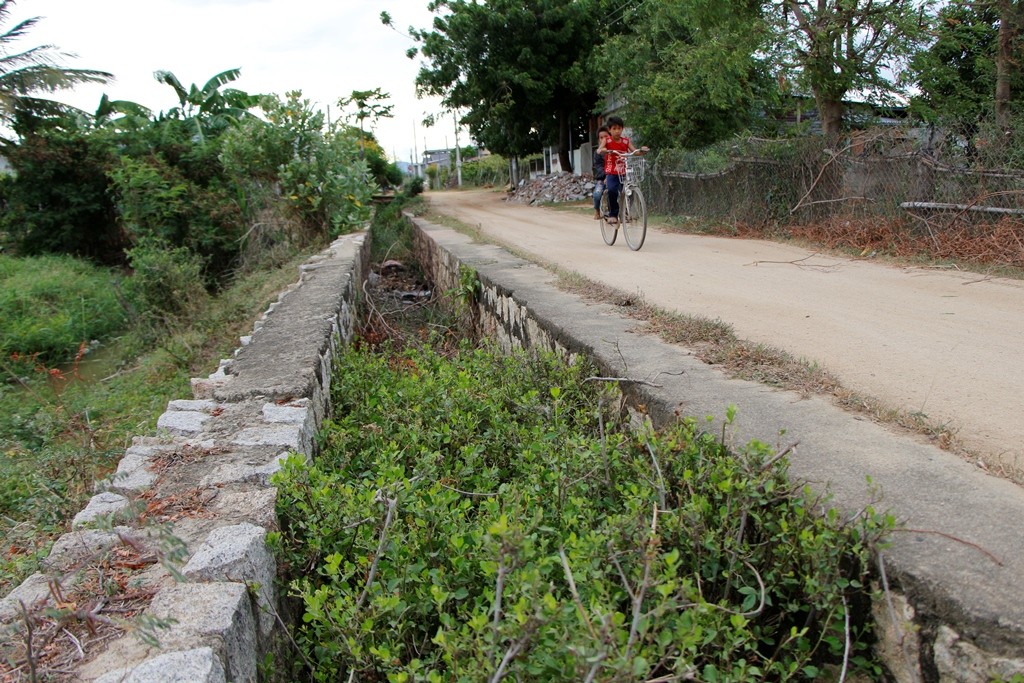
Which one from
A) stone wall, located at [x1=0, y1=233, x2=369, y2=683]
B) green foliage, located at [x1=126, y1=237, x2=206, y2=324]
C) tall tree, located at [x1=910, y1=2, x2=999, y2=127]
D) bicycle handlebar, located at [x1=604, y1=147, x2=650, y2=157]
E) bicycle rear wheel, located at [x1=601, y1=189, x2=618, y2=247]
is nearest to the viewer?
stone wall, located at [x1=0, y1=233, x2=369, y2=683]

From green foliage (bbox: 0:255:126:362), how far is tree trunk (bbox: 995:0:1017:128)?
13123 millimetres

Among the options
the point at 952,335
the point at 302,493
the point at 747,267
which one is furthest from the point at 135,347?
the point at 952,335

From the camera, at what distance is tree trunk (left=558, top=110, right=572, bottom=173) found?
29031 mm

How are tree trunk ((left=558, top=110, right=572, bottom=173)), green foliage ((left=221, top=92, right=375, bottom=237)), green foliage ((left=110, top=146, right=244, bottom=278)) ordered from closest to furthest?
green foliage ((left=221, top=92, right=375, bottom=237)) → green foliage ((left=110, top=146, right=244, bottom=278)) → tree trunk ((left=558, top=110, right=572, bottom=173))

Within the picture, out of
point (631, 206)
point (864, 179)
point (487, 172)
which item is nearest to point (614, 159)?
point (631, 206)

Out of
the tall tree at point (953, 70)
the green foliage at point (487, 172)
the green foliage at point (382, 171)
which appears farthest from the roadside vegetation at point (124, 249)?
the green foliage at point (487, 172)

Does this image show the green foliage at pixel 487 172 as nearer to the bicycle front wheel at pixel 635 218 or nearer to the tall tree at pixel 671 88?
the tall tree at pixel 671 88

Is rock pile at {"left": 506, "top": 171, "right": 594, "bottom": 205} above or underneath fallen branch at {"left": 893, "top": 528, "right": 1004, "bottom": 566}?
above

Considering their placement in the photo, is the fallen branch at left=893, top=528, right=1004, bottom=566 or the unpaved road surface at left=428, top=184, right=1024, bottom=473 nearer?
the fallen branch at left=893, top=528, right=1004, bottom=566

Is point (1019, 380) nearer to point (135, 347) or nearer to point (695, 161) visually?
point (135, 347)

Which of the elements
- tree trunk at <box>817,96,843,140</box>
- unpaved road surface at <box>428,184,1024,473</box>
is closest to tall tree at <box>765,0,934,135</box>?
tree trunk at <box>817,96,843,140</box>

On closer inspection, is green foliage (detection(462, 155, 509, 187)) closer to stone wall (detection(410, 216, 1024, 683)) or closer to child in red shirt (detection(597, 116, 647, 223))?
child in red shirt (detection(597, 116, 647, 223))

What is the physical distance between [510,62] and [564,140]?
4524 millimetres

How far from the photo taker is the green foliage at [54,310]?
1249 centimetres
